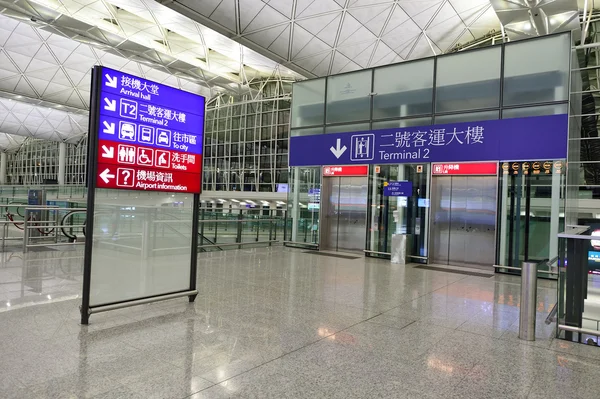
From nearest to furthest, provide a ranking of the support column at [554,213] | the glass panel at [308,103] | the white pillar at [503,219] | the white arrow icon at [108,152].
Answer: the white arrow icon at [108,152]
the support column at [554,213]
the white pillar at [503,219]
the glass panel at [308,103]

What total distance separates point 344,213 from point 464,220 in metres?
3.94

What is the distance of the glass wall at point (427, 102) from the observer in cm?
998

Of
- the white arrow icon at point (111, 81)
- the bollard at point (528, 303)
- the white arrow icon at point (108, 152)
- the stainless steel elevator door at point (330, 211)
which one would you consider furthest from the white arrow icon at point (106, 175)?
the stainless steel elevator door at point (330, 211)

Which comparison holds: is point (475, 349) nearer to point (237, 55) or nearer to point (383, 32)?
point (383, 32)

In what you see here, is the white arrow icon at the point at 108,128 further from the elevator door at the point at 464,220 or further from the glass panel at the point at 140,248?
the elevator door at the point at 464,220

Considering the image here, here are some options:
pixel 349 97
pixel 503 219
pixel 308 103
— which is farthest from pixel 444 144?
pixel 308 103

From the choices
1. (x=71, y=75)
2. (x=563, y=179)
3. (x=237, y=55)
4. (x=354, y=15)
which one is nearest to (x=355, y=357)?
(x=563, y=179)

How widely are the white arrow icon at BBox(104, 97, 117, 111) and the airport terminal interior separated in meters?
0.07

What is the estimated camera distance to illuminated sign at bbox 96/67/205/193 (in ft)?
16.0

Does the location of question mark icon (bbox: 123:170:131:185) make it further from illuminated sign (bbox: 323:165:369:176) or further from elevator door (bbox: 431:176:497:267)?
elevator door (bbox: 431:176:497:267)

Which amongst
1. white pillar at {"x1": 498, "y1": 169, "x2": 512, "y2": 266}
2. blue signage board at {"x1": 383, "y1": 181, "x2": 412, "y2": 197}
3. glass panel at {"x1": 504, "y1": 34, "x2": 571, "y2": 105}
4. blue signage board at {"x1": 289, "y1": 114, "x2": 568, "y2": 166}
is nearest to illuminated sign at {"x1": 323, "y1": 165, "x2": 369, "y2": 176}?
blue signage board at {"x1": 289, "y1": 114, "x2": 568, "y2": 166}

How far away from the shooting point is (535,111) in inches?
399

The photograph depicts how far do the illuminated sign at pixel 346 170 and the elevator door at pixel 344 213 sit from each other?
0.35 metres

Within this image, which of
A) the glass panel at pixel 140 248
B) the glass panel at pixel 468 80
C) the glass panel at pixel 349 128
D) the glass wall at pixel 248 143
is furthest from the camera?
the glass wall at pixel 248 143
